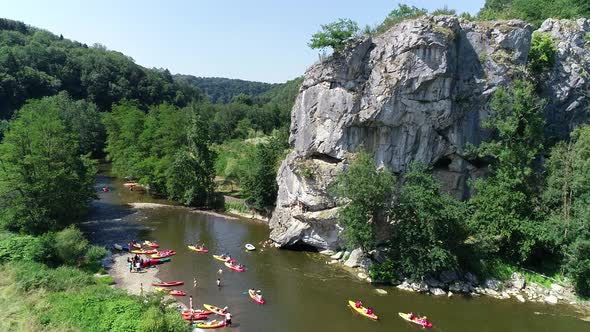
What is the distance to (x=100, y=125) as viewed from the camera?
9350 centimetres

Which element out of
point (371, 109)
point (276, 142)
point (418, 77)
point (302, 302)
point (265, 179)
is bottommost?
point (302, 302)

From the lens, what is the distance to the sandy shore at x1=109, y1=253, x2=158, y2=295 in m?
33.9

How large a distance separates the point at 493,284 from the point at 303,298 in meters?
15.6

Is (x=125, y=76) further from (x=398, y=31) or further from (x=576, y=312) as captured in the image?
(x=576, y=312)

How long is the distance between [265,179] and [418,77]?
2237 cm

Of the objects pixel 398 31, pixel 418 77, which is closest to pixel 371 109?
pixel 418 77

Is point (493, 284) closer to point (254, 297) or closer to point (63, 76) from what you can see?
point (254, 297)

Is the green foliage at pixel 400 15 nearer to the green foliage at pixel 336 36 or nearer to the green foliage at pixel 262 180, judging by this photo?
the green foliage at pixel 336 36

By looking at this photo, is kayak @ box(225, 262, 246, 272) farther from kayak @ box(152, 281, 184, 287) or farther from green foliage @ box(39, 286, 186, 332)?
green foliage @ box(39, 286, 186, 332)

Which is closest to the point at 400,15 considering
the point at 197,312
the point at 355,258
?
the point at 355,258

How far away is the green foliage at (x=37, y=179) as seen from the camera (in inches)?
1540

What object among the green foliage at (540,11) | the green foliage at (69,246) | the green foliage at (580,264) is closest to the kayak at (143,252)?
the green foliage at (69,246)

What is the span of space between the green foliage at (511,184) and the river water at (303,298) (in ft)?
16.2

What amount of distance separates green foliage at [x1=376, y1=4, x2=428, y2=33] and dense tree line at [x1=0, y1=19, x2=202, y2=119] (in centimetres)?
7619
